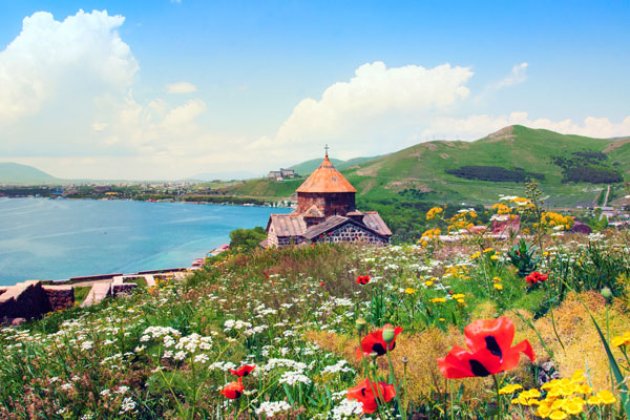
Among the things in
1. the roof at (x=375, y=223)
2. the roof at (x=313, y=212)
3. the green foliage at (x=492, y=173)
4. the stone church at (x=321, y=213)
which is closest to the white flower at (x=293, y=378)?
the stone church at (x=321, y=213)

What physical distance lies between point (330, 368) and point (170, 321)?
4.02 metres

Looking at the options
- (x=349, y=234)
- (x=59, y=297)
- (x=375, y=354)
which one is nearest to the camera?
(x=375, y=354)

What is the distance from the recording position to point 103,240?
10981 centimetres

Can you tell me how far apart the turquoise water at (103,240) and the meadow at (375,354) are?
2819 inches

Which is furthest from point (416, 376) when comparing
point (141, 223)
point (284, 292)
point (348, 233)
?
point (141, 223)

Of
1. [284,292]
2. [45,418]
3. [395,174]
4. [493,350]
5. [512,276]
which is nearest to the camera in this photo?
[493,350]

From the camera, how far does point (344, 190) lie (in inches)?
1425

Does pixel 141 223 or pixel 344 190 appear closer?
pixel 344 190

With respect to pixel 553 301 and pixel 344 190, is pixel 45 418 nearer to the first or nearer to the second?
pixel 553 301

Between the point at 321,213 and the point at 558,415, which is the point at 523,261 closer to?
the point at 558,415

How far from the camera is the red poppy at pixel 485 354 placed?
185 cm

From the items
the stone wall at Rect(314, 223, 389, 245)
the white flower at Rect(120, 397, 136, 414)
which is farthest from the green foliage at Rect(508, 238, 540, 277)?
the stone wall at Rect(314, 223, 389, 245)

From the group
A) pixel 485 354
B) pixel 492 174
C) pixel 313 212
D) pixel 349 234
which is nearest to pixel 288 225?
pixel 313 212

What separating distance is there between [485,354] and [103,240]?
122969 mm
